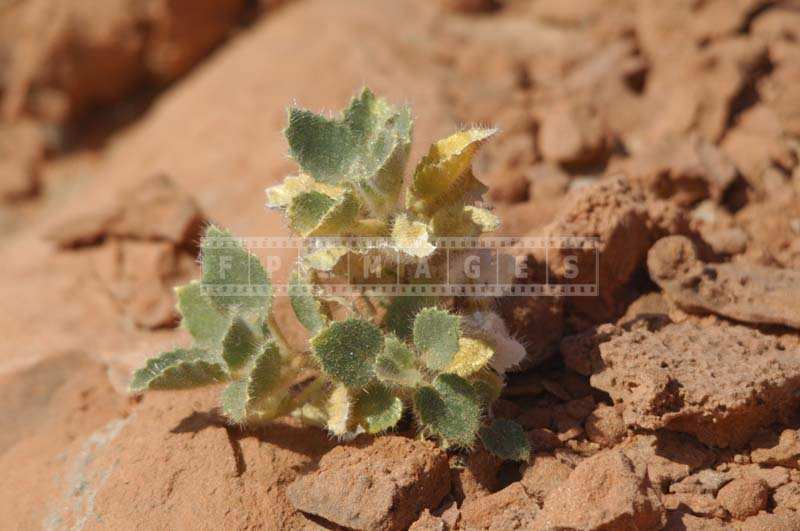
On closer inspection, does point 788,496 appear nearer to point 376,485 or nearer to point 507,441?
point 507,441

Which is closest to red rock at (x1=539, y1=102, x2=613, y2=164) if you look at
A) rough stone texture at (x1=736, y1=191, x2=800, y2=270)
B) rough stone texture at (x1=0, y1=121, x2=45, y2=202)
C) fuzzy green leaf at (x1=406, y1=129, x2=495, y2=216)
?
rough stone texture at (x1=736, y1=191, x2=800, y2=270)

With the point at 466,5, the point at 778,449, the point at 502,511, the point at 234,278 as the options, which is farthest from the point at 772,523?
the point at 466,5

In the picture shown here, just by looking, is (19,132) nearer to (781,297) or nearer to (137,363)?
(137,363)

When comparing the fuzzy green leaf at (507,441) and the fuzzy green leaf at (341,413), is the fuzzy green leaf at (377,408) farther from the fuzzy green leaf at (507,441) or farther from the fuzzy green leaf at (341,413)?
the fuzzy green leaf at (507,441)

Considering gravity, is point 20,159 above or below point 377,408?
above

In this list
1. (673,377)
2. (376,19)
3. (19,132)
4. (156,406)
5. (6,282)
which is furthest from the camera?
(19,132)

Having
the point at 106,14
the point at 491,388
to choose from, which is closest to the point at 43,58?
the point at 106,14

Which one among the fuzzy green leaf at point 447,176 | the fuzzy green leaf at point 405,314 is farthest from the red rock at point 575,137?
the fuzzy green leaf at point 405,314
